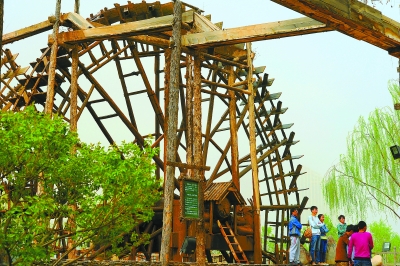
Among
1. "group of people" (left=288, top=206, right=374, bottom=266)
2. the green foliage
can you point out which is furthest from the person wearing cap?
the green foliage

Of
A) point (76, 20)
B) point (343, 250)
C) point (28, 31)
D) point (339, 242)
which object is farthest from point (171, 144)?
Result: point (28, 31)

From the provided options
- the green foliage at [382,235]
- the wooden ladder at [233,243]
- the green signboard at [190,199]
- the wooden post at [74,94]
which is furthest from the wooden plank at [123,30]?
the green foliage at [382,235]

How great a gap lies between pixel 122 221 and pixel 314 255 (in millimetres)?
5647

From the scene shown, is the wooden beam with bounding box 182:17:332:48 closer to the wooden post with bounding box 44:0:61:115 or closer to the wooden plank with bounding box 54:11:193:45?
the wooden plank with bounding box 54:11:193:45

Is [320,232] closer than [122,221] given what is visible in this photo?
No

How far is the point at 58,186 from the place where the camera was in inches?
503

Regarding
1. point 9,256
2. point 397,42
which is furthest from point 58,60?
point 397,42

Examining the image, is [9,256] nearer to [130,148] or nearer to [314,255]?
[130,148]

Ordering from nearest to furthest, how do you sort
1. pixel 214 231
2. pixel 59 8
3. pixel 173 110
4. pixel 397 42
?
pixel 397 42, pixel 173 110, pixel 214 231, pixel 59 8

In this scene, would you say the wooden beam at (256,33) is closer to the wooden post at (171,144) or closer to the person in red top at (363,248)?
the wooden post at (171,144)

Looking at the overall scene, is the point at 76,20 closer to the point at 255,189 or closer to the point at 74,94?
the point at 74,94

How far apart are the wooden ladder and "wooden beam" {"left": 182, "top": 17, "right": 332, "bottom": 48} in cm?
510

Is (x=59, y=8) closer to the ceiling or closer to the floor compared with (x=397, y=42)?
closer to the ceiling

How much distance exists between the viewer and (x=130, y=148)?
43.0 feet
